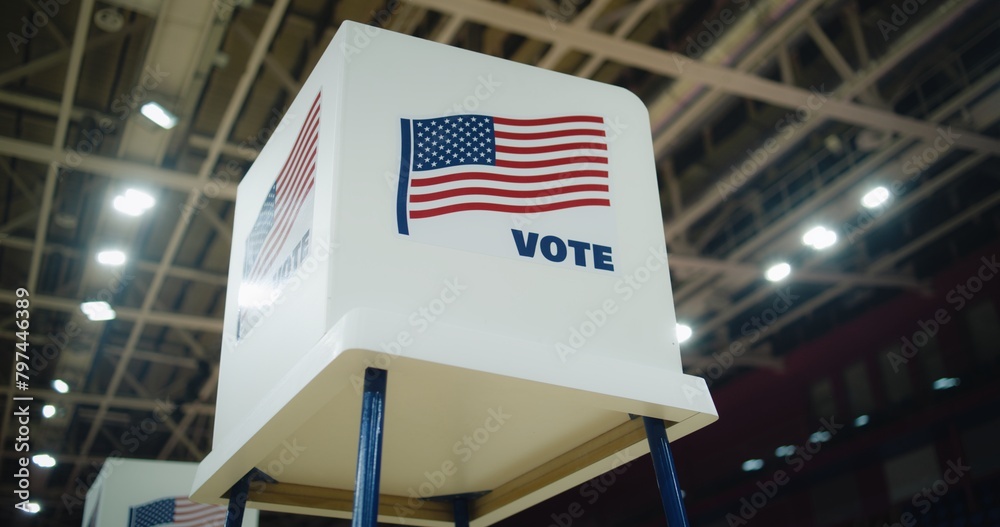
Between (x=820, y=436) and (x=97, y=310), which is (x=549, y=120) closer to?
(x=97, y=310)

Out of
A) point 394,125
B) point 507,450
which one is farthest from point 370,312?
point 507,450

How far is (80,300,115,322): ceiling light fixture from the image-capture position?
10352 mm

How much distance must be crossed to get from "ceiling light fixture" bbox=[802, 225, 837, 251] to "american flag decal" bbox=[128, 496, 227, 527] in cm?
749

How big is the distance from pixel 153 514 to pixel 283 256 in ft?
11.9

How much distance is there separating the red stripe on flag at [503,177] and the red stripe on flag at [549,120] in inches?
6.7

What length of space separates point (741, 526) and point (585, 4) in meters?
9.19

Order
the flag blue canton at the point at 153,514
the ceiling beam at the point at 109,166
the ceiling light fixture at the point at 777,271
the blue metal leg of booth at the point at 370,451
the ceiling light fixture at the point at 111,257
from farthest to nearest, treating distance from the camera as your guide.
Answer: the ceiling light fixture at the point at 777,271
the ceiling light fixture at the point at 111,257
the ceiling beam at the point at 109,166
the flag blue canton at the point at 153,514
the blue metal leg of booth at the point at 370,451

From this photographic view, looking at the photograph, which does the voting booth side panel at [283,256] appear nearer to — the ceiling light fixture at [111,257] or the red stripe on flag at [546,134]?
the red stripe on flag at [546,134]

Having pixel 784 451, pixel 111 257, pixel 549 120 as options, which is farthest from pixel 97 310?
pixel 784 451

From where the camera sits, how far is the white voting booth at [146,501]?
5234mm

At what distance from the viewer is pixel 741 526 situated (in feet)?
45.5

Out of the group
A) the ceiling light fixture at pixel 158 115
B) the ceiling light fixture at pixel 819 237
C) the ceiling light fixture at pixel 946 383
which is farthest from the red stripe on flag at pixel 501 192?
the ceiling light fixture at pixel 946 383

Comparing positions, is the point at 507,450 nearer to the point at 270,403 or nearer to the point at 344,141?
the point at 270,403

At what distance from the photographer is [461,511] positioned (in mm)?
2787
